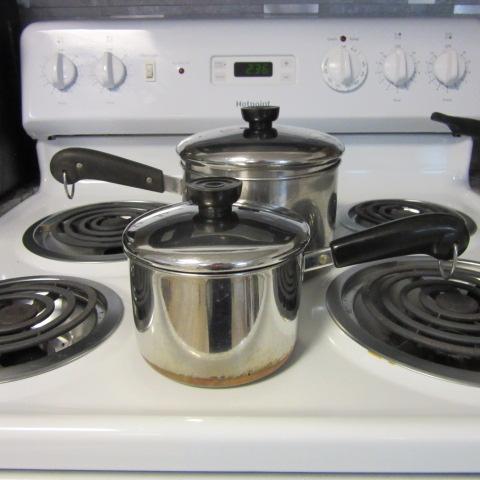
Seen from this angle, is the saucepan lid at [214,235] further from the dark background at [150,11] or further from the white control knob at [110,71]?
the dark background at [150,11]

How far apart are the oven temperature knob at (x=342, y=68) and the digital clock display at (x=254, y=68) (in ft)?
0.27

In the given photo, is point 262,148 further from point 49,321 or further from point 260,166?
point 49,321

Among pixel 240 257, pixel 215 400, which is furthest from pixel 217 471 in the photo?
pixel 240 257

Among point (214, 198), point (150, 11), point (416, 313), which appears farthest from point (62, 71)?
point (416, 313)

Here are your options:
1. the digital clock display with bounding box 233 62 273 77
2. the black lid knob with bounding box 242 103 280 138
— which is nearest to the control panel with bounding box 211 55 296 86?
the digital clock display with bounding box 233 62 273 77

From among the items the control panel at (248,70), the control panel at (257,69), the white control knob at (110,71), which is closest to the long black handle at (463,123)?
the control panel at (248,70)

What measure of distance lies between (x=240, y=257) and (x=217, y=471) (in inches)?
5.9

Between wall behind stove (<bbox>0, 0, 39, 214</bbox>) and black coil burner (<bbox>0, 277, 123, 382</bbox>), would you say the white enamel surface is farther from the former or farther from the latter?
wall behind stove (<bbox>0, 0, 39, 214</bbox>)

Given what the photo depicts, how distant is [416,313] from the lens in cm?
47

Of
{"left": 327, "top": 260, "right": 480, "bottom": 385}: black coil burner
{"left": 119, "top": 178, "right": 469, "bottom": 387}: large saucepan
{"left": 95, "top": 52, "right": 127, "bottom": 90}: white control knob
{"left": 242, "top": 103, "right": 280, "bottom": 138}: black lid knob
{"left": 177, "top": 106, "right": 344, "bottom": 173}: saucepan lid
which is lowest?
{"left": 327, "top": 260, "right": 480, "bottom": 385}: black coil burner

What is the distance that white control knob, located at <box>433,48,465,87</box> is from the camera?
76 centimetres

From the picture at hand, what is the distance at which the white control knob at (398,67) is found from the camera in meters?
0.76

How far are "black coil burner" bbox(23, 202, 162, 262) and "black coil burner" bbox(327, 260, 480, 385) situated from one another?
0.27m

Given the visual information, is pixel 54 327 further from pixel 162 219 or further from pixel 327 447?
pixel 327 447
